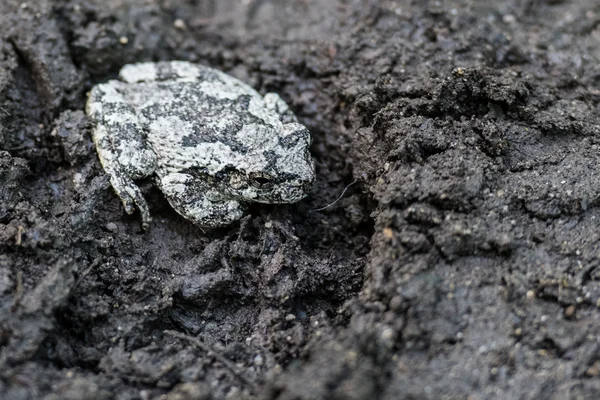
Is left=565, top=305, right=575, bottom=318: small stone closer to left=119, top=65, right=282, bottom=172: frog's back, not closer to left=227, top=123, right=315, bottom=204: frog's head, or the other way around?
left=227, top=123, right=315, bottom=204: frog's head

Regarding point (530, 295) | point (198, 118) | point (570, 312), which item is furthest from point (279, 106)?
point (570, 312)

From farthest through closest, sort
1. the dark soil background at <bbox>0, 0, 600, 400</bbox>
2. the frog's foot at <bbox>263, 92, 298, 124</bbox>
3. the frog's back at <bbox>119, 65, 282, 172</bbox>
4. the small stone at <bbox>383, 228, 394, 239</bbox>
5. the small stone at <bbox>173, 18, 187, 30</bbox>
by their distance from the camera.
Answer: the small stone at <bbox>173, 18, 187, 30</bbox> → the frog's foot at <bbox>263, 92, 298, 124</bbox> → the frog's back at <bbox>119, 65, 282, 172</bbox> → the small stone at <bbox>383, 228, 394, 239</bbox> → the dark soil background at <bbox>0, 0, 600, 400</bbox>

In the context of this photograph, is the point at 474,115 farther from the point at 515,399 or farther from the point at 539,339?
the point at 515,399

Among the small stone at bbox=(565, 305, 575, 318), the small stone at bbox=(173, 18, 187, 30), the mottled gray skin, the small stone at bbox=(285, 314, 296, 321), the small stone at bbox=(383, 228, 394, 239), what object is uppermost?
the small stone at bbox=(565, 305, 575, 318)

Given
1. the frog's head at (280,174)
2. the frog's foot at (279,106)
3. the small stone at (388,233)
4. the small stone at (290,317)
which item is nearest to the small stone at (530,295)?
the small stone at (388,233)

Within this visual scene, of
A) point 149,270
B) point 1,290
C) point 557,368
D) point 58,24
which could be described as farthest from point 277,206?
point 58,24

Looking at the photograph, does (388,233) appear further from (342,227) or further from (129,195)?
(129,195)

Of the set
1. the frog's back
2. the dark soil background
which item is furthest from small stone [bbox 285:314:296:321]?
the frog's back
